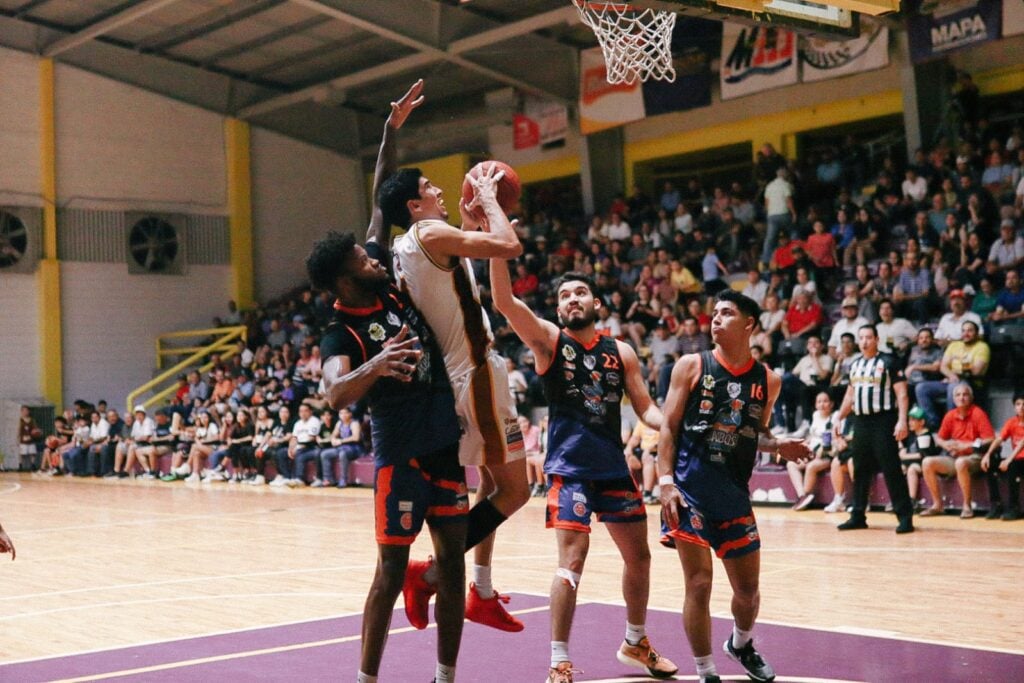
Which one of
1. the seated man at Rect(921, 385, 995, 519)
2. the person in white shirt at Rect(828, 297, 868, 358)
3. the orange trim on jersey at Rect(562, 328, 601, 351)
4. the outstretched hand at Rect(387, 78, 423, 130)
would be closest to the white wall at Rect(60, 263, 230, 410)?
the person in white shirt at Rect(828, 297, 868, 358)

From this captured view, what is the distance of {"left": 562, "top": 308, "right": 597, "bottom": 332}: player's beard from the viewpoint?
5.42 meters

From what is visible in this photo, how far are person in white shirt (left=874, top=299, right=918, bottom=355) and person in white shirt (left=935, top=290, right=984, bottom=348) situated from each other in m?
0.40

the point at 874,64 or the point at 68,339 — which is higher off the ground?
the point at 874,64

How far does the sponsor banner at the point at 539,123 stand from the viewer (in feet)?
72.2

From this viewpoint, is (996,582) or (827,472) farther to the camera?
(827,472)

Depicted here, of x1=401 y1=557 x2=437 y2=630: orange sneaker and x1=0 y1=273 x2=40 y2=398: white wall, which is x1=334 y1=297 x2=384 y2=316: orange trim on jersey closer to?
x1=401 y1=557 x2=437 y2=630: orange sneaker

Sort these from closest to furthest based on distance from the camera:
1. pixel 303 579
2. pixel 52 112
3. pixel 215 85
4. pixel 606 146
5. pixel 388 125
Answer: pixel 388 125 < pixel 303 579 < pixel 606 146 < pixel 52 112 < pixel 215 85

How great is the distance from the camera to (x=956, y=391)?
37.6 ft

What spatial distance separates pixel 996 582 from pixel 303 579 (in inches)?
187

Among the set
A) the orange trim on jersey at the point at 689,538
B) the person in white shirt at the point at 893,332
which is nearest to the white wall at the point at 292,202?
the person in white shirt at the point at 893,332

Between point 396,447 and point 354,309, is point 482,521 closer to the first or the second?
point 396,447

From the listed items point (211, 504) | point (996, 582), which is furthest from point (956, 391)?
point (211, 504)

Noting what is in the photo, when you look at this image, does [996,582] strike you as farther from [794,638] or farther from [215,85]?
[215,85]

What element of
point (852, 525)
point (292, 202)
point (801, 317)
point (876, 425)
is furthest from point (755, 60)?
point (292, 202)
